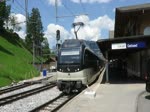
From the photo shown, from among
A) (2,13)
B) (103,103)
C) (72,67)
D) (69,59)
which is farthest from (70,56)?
(2,13)

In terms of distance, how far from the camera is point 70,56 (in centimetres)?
2438

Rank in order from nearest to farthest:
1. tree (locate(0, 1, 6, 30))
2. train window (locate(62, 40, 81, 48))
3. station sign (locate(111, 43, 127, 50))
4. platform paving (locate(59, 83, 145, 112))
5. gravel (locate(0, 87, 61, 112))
Answer: platform paving (locate(59, 83, 145, 112)) < gravel (locate(0, 87, 61, 112)) < train window (locate(62, 40, 81, 48)) < station sign (locate(111, 43, 127, 50)) < tree (locate(0, 1, 6, 30))

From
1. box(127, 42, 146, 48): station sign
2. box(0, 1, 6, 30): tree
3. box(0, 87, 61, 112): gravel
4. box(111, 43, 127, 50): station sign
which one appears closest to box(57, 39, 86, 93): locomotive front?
box(0, 87, 61, 112): gravel

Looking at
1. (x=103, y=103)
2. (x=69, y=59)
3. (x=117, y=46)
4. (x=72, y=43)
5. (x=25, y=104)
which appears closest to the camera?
(x=103, y=103)

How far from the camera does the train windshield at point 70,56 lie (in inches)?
947

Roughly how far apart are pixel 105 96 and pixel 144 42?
29.3 feet

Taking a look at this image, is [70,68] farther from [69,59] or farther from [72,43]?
[72,43]

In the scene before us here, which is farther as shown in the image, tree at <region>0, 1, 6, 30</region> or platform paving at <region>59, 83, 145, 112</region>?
tree at <region>0, 1, 6, 30</region>

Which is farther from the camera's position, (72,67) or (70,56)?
(70,56)

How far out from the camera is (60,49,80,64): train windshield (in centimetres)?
2405

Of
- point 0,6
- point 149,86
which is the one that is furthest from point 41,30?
point 149,86

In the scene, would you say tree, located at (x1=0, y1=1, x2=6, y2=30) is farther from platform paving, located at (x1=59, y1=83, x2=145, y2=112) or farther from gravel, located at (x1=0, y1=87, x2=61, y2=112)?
platform paving, located at (x1=59, y1=83, x2=145, y2=112)

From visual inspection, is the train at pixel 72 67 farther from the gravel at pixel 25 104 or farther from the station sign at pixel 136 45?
the station sign at pixel 136 45

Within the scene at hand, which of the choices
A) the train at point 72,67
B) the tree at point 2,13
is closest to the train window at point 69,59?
the train at point 72,67
